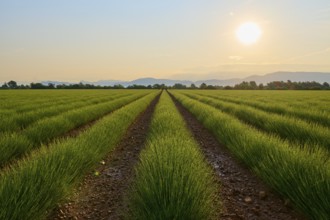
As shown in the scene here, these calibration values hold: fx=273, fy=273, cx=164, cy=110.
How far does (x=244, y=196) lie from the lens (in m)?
3.80

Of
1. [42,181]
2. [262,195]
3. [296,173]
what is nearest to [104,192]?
[42,181]

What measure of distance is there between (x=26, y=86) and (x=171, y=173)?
4965 inches

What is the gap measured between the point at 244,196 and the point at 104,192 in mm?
1991

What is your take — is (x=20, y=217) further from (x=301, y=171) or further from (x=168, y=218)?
(x=301, y=171)

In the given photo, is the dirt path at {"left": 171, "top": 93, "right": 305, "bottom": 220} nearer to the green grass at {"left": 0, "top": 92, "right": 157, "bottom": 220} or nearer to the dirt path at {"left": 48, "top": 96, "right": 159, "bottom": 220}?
the dirt path at {"left": 48, "top": 96, "right": 159, "bottom": 220}

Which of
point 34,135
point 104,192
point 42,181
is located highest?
point 42,181

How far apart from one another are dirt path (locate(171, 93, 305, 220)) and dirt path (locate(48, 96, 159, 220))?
1382 mm

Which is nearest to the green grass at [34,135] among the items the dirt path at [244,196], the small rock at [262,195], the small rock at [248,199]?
the dirt path at [244,196]

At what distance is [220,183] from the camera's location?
14.0 feet

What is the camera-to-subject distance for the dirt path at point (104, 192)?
324cm

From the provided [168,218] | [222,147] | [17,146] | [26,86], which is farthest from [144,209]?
[26,86]

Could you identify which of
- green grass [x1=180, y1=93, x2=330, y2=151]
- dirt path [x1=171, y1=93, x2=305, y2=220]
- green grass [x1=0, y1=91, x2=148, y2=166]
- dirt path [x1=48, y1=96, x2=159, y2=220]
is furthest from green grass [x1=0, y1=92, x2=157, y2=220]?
green grass [x1=180, y1=93, x2=330, y2=151]

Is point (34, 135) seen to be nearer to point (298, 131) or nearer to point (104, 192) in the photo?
point (104, 192)

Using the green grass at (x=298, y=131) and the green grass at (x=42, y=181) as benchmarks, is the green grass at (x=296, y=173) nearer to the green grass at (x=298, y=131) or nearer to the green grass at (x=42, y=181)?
the green grass at (x=298, y=131)
